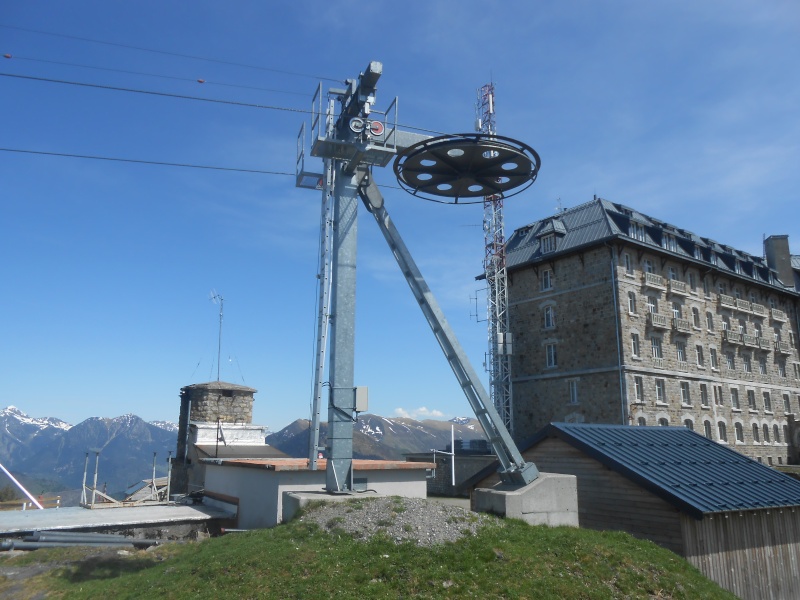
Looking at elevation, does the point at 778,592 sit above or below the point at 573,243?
below

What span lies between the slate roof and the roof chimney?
6.30 metres

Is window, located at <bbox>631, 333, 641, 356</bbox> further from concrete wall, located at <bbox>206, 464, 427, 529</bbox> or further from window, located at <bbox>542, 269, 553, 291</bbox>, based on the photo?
concrete wall, located at <bbox>206, 464, 427, 529</bbox>

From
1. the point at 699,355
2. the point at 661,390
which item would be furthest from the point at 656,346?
the point at 699,355

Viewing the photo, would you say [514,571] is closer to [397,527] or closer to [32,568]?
[397,527]

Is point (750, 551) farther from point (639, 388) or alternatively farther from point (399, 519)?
point (639, 388)

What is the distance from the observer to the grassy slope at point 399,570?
1082 cm

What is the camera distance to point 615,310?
42.2 metres

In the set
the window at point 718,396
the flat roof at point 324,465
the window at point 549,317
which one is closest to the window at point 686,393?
the window at point 718,396

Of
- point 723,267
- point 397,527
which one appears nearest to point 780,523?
point 397,527

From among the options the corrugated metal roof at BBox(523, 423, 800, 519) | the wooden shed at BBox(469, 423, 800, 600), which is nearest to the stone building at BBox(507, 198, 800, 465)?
the corrugated metal roof at BBox(523, 423, 800, 519)

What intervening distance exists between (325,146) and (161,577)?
1227cm

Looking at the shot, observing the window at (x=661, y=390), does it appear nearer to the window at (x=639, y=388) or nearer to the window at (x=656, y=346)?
the window at (x=656, y=346)

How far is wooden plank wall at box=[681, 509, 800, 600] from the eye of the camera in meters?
15.1

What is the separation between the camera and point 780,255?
62.4 meters
